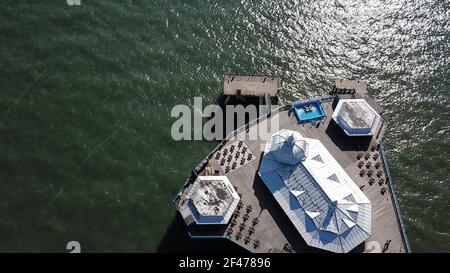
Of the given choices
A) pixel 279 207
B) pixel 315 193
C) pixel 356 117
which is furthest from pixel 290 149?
pixel 356 117

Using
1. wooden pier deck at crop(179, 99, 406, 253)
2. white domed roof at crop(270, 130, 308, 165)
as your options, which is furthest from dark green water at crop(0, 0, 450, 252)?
white domed roof at crop(270, 130, 308, 165)

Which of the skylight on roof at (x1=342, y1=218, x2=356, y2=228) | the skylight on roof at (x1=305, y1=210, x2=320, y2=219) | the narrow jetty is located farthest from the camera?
the narrow jetty

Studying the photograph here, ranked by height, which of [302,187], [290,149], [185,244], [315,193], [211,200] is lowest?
[185,244]

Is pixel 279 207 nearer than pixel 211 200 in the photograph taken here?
No

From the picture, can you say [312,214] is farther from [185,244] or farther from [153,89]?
[153,89]

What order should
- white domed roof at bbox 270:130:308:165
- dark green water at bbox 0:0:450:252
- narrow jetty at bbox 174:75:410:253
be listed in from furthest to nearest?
dark green water at bbox 0:0:450:252 < white domed roof at bbox 270:130:308:165 < narrow jetty at bbox 174:75:410:253

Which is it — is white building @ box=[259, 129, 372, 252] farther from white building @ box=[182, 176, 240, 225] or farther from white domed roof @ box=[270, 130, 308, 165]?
white building @ box=[182, 176, 240, 225]
